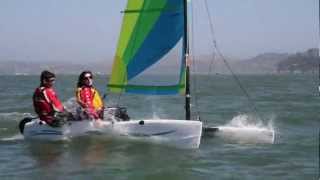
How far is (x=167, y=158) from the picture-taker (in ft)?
34.8

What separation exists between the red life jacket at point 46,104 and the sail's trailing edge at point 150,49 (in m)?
1.30

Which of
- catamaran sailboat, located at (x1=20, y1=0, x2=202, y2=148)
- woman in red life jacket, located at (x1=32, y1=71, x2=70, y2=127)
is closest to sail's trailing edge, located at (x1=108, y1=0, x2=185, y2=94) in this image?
catamaran sailboat, located at (x1=20, y1=0, x2=202, y2=148)

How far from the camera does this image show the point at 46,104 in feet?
38.7

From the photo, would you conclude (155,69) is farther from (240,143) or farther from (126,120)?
(240,143)

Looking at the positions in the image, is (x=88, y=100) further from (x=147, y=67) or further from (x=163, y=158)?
(x=163, y=158)

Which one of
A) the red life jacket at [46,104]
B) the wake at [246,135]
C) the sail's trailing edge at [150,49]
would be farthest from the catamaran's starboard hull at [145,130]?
the wake at [246,135]

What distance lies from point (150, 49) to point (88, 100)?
159 cm

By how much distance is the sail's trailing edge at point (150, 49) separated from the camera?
11.8m

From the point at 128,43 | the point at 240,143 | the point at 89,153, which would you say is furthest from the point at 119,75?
the point at 240,143

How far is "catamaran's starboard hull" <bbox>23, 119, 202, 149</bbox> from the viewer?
11047mm

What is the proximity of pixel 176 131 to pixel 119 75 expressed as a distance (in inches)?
79.5

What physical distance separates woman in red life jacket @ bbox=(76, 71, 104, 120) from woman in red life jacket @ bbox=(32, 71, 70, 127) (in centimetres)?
43

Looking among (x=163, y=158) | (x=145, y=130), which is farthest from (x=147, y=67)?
(x=163, y=158)

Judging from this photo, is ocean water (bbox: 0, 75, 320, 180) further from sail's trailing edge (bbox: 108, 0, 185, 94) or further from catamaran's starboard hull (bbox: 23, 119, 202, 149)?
sail's trailing edge (bbox: 108, 0, 185, 94)
